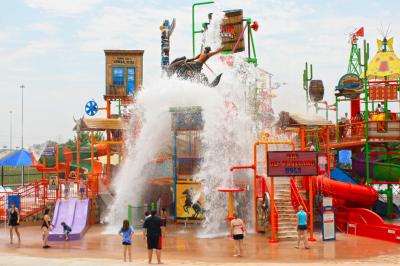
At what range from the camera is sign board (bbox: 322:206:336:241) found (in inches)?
766

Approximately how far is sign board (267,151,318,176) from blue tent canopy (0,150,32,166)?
869 inches

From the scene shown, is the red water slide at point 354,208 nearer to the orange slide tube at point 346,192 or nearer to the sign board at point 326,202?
the orange slide tube at point 346,192

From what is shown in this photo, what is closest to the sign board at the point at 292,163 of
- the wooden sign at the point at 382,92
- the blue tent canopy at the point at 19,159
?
the wooden sign at the point at 382,92

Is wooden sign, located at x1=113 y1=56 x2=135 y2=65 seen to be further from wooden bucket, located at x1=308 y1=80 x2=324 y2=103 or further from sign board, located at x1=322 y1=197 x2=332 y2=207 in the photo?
sign board, located at x1=322 y1=197 x2=332 y2=207

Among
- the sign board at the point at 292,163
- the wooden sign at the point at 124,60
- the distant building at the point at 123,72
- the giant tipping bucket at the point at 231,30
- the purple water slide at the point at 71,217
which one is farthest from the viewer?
the wooden sign at the point at 124,60

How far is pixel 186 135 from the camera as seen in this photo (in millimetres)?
24938

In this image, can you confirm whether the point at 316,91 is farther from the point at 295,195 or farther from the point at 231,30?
the point at 295,195

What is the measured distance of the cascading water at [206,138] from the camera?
864 inches

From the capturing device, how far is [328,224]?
64.1 ft

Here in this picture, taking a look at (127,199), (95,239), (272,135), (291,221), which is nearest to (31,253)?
(95,239)

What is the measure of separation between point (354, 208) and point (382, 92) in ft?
32.9

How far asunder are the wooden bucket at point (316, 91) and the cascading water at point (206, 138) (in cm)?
1305

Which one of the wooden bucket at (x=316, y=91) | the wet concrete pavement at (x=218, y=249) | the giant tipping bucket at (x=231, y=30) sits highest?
the giant tipping bucket at (x=231, y=30)

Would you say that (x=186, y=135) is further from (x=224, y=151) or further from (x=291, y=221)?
(x=291, y=221)
